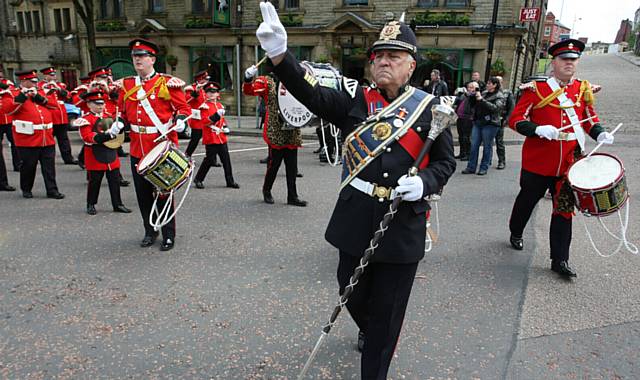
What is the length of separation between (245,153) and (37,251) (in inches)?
291

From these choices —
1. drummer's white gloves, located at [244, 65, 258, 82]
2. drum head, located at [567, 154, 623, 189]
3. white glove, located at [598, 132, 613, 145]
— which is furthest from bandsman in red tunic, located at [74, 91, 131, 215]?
white glove, located at [598, 132, 613, 145]

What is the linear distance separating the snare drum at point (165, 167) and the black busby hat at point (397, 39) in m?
2.74

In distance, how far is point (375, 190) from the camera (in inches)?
98.9

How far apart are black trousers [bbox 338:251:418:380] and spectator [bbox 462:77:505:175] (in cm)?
721

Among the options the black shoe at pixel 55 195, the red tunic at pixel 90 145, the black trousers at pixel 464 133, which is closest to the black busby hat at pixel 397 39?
the red tunic at pixel 90 145

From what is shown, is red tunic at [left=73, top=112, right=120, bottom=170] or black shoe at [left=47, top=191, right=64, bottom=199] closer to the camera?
red tunic at [left=73, top=112, right=120, bottom=170]

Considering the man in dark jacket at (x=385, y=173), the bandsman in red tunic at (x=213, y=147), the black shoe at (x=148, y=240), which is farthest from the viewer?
the bandsman in red tunic at (x=213, y=147)

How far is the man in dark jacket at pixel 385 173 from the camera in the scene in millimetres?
2426

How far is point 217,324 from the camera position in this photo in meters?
3.48

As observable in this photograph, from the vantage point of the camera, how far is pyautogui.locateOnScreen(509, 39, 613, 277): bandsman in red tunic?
436 centimetres

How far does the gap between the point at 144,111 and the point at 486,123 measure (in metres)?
7.00

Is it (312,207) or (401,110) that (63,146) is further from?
(401,110)

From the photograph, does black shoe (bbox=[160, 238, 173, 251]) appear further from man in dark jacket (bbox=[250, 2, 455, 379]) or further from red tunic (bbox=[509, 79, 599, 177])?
red tunic (bbox=[509, 79, 599, 177])

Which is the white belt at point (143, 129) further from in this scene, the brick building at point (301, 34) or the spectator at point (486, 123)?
the brick building at point (301, 34)
